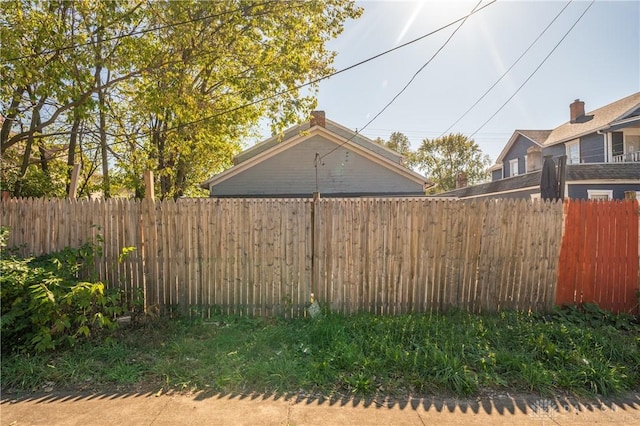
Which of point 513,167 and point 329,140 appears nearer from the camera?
point 329,140

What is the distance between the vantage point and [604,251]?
5.05 metres

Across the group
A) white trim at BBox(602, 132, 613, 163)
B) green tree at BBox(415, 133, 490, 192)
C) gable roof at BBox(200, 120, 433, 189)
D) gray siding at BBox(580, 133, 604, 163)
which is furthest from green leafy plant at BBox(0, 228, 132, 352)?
green tree at BBox(415, 133, 490, 192)

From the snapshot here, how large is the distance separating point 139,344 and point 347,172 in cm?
1105

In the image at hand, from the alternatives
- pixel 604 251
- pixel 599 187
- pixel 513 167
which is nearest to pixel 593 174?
pixel 599 187

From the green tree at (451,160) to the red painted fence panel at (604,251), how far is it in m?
35.2

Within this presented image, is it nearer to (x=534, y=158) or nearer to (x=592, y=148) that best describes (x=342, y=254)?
(x=592, y=148)

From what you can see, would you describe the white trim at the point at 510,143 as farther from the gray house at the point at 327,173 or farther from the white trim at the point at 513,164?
the gray house at the point at 327,173

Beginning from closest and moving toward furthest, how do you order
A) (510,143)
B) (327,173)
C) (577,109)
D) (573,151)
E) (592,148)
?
(327,173) → (592,148) → (573,151) → (577,109) → (510,143)

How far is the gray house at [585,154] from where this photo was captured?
1448cm

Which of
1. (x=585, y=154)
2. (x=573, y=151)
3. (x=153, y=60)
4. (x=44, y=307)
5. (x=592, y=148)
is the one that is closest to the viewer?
(x=44, y=307)

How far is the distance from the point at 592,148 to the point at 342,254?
20848 millimetres

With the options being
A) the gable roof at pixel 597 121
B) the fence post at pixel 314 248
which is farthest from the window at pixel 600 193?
the fence post at pixel 314 248

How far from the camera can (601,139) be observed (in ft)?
59.8

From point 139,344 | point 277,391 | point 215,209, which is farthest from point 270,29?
point 277,391
